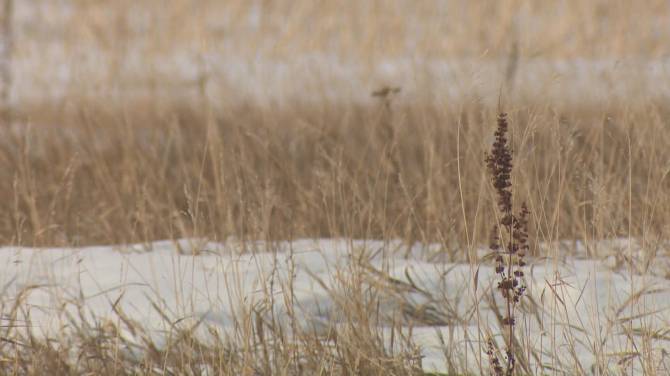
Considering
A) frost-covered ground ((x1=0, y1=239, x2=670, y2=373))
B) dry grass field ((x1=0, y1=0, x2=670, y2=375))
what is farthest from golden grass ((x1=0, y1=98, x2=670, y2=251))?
frost-covered ground ((x1=0, y1=239, x2=670, y2=373))

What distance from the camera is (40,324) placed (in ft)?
7.11

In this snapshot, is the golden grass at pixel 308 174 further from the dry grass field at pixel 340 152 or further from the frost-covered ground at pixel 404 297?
the frost-covered ground at pixel 404 297

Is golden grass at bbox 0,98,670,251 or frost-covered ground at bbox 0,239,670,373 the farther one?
golden grass at bbox 0,98,670,251

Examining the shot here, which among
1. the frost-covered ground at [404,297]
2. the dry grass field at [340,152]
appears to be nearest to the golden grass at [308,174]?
the dry grass field at [340,152]

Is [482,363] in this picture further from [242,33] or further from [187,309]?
[242,33]

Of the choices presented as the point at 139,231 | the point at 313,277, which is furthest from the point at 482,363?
the point at 139,231

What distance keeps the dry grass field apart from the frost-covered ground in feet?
0.10

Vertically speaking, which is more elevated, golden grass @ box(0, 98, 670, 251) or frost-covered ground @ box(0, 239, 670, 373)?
golden grass @ box(0, 98, 670, 251)

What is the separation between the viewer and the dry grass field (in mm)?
2088

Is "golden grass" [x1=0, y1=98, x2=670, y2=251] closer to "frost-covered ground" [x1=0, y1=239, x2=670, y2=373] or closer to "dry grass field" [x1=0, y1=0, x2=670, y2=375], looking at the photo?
"dry grass field" [x1=0, y1=0, x2=670, y2=375]

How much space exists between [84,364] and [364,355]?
0.72 meters

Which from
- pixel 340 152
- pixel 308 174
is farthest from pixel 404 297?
pixel 308 174

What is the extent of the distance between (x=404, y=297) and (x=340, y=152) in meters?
0.67

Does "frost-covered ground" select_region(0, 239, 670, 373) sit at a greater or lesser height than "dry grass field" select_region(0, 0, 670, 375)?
lesser
